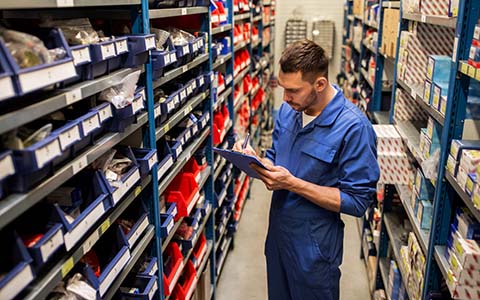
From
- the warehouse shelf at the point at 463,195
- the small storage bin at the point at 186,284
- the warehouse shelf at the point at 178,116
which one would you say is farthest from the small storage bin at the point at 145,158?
the warehouse shelf at the point at 463,195

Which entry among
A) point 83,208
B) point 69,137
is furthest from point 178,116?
point 69,137

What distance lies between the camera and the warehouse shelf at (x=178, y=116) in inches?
93.0

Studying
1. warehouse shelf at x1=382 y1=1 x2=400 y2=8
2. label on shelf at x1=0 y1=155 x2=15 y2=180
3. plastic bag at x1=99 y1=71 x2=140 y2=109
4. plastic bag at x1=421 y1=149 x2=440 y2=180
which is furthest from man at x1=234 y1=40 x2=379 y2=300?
warehouse shelf at x1=382 y1=1 x2=400 y2=8

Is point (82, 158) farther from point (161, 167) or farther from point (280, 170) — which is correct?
point (280, 170)

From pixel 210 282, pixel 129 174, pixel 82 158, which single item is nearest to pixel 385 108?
pixel 210 282

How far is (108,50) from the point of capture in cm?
168

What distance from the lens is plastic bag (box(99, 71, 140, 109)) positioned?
5.80 ft

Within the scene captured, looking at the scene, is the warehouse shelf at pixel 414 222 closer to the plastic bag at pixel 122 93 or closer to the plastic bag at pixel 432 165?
the plastic bag at pixel 432 165

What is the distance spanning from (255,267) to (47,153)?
3.34 metres

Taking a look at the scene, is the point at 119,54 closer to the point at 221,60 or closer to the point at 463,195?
the point at 463,195

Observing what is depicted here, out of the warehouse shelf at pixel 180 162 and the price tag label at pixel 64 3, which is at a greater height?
the price tag label at pixel 64 3

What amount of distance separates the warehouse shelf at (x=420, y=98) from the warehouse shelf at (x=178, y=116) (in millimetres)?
1344

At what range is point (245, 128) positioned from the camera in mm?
5602

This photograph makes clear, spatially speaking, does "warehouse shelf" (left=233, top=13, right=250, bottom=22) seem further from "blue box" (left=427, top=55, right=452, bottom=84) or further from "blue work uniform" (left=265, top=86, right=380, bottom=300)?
"blue box" (left=427, top=55, right=452, bottom=84)
